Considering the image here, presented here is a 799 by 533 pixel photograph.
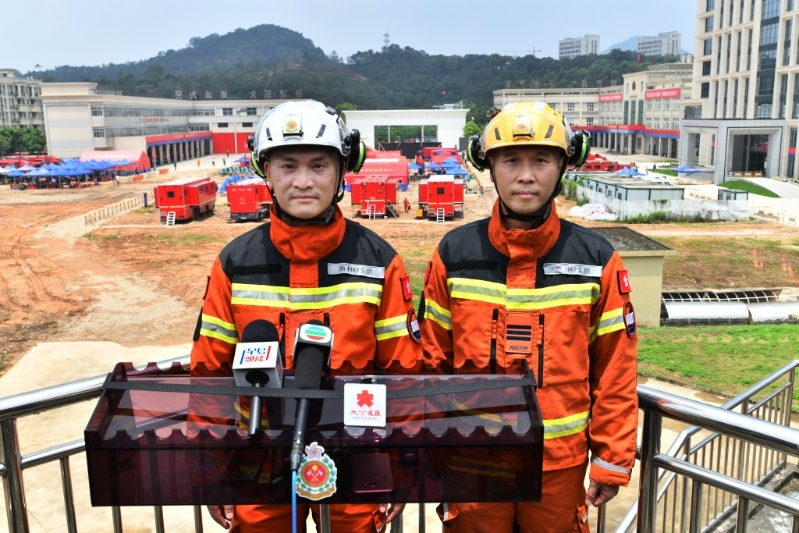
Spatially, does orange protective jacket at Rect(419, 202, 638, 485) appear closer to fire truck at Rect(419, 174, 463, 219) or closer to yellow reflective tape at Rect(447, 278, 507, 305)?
yellow reflective tape at Rect(447, 278, 507, 305)

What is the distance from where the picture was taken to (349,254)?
3158 millimetres

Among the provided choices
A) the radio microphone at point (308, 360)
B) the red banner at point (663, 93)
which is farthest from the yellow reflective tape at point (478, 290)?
the red banner at point (663, 93)

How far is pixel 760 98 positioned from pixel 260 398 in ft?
209

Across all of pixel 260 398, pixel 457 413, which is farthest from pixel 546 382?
pixel 260 398

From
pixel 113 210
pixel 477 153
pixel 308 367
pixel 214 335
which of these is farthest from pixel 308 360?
pixel 113 210

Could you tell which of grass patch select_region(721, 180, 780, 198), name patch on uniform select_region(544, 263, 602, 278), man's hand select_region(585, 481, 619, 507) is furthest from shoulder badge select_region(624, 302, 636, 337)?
grass patch select_region(721, 180, 780, 198)

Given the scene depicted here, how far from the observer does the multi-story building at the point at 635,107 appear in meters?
80.8

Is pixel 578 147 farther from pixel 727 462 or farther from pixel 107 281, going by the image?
pixel 107 281

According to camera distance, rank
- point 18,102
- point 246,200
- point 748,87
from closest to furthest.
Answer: point 246,200 → point 748,87 → point 18,102

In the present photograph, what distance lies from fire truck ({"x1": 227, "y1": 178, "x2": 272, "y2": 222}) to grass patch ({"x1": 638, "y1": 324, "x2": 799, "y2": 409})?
24.4m

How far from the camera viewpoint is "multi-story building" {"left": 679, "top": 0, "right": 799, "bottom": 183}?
53191 millimetres

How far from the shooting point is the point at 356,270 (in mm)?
3121

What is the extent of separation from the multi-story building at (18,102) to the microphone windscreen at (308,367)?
338 feet

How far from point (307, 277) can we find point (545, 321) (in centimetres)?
107
